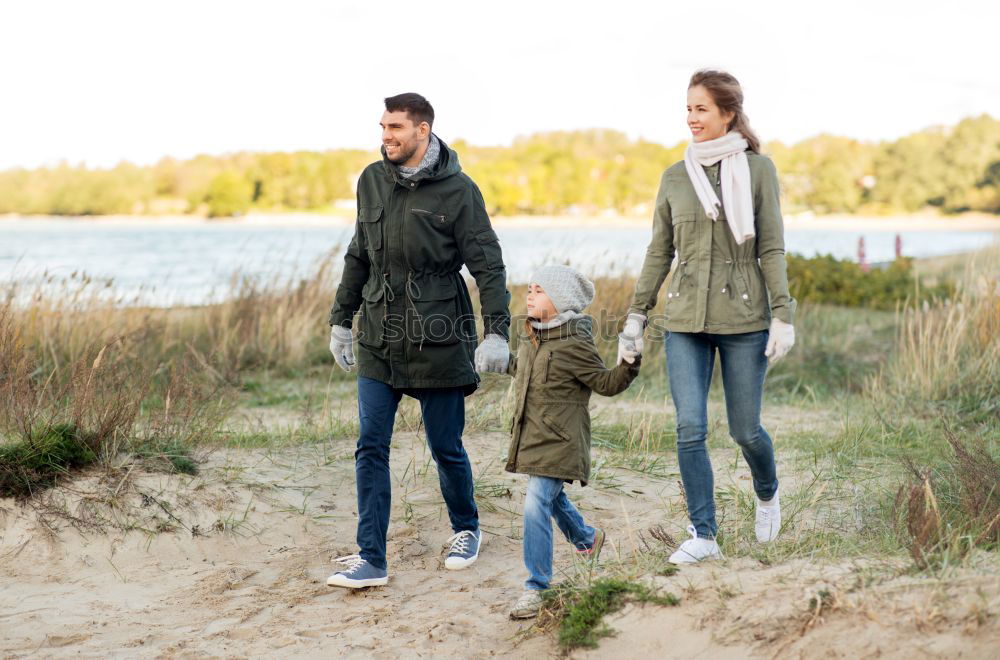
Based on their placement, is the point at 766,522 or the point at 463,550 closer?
the point at 766,522

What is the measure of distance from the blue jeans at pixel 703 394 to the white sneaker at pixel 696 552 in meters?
0.05

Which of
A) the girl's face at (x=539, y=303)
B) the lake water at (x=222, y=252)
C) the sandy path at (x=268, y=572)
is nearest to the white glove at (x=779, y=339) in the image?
the girl's face at (x=539, y=303)

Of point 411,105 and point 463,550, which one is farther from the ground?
point 411,105

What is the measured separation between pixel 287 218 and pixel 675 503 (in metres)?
64.1

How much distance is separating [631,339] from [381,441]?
122cm

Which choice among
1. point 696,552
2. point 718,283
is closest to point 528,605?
point 696,552

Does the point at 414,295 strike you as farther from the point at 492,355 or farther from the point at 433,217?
the point at 492,355

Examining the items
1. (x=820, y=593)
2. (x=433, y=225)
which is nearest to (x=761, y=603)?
(x=820, y=593)

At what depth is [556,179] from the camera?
66125 millimetres

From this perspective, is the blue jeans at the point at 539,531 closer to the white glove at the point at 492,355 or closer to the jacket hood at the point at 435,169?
the white glove at the point at 492,355

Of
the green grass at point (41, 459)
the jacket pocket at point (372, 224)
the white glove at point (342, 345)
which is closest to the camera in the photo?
the jacket pocket at point (372, 224)

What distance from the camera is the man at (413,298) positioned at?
445cm

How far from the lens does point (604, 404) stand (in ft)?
27.6

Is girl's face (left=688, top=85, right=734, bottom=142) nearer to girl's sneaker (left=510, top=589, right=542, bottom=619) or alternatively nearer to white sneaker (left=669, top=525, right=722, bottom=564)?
white sneaker (left=669, top=525, right=722, bottom=564)
